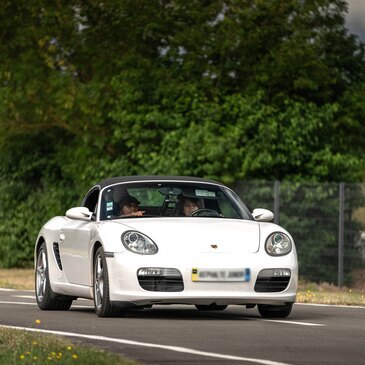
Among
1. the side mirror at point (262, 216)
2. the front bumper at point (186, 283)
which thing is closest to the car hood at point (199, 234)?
the front bumper at point (186, 283)

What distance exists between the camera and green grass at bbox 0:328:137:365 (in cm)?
953

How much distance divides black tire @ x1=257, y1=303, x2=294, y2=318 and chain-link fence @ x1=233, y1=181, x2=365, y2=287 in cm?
1168

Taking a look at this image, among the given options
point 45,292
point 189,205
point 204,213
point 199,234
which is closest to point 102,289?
point 199,234

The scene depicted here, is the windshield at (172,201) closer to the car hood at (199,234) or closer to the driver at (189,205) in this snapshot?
the driver at (189,205)

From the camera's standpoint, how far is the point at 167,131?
29.4m

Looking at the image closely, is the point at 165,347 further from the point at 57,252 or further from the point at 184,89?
the point at 184,89

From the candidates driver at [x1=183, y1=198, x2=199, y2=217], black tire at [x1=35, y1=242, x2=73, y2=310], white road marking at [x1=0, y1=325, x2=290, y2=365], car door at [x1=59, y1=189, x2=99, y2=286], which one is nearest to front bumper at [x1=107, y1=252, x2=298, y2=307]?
car door at [x1=59, y1=189, x2=99, y2=286]

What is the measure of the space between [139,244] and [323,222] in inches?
525

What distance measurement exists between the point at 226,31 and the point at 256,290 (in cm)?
1651

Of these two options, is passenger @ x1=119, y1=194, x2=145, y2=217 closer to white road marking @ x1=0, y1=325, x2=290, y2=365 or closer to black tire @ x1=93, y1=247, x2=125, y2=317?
black tire @ x1=93, y1=247, x2=125, y2=317

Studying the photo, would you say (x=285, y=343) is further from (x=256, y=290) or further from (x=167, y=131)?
(x=167, y=131)

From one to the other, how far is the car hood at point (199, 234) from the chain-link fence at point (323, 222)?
1234 cm

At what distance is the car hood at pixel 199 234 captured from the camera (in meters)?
13.8

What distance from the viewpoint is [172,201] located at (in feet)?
50.9
